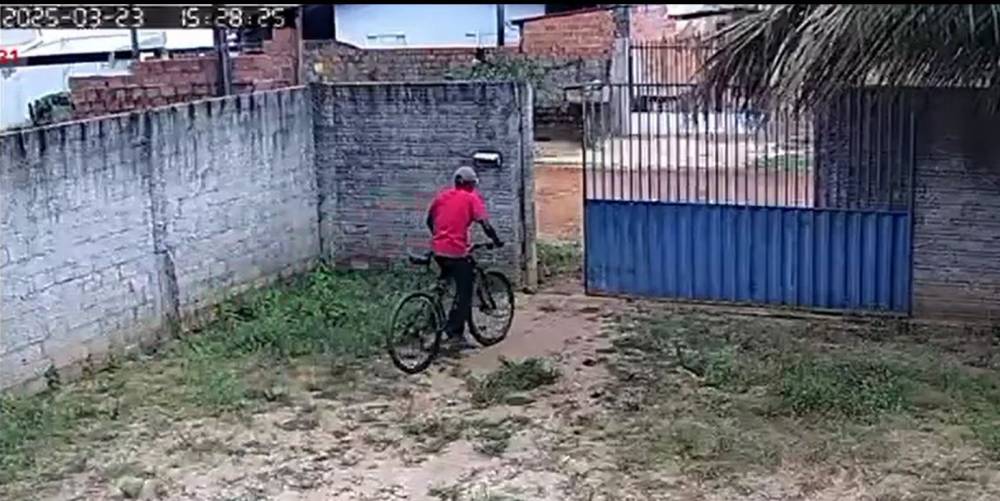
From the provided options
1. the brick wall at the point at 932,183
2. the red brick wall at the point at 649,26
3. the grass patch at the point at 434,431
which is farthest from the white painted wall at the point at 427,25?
the grass patch at the point at 434,431

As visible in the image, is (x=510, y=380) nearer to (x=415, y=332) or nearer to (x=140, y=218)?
(x=415, y=332)

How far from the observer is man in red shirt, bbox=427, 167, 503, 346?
952cm

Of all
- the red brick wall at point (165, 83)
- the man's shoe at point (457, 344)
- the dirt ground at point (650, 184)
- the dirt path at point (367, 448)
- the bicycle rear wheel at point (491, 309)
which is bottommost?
the dirt path at point (367, 448)

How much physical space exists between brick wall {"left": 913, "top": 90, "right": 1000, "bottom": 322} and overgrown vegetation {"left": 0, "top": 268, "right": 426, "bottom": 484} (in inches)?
175

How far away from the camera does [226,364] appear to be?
31.7 feet

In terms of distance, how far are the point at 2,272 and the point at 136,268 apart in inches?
55.5

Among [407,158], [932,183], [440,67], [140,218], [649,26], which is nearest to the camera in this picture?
[140,218]

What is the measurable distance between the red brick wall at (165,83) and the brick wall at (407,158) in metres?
1.78

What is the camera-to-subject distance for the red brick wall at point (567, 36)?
21625 millimetres

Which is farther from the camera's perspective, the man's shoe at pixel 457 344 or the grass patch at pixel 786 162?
the grass patch at pixel 786 162

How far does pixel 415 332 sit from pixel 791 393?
9.11 feet

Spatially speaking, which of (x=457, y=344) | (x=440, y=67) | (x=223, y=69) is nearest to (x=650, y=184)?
(x=457, y=344)

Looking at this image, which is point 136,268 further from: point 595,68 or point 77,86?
point 595,68

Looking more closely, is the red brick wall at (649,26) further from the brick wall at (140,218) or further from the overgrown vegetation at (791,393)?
the overgrown vegetation at (791,393)
